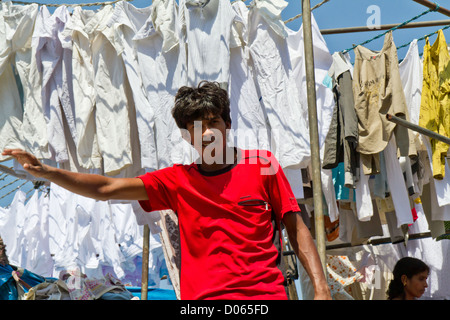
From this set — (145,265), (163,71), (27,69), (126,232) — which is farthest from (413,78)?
(126,232)

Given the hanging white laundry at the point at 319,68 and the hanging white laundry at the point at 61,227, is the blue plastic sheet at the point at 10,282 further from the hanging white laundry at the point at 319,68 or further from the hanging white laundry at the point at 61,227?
the hanging white laundry at the point at 61,227

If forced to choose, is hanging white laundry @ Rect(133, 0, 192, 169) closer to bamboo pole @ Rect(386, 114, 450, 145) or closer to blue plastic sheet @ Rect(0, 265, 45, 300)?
bamboo pole @ Rect(386, 114, 450, 145)

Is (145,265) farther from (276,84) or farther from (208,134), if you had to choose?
(208,134)

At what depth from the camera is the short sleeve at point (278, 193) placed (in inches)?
98.1

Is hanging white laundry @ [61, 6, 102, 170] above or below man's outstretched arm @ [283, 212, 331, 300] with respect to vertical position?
above

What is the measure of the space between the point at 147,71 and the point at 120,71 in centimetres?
29

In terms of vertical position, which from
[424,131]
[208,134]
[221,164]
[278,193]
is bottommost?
[278,193]

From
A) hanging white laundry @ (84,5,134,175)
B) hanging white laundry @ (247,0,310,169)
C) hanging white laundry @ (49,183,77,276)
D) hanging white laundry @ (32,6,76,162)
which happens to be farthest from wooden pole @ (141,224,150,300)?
hanging white laundry @ (49,183,77,276)

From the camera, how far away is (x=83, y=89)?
16.9ft

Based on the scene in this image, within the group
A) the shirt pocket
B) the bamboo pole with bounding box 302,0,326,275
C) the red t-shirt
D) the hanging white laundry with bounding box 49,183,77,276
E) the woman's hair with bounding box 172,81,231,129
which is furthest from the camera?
the hanging white laundry with bounding box 49,183,77,276

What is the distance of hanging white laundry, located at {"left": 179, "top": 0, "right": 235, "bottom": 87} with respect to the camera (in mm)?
4723

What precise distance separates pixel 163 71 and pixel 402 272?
9.06ft
